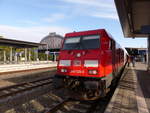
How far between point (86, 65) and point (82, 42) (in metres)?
1.23

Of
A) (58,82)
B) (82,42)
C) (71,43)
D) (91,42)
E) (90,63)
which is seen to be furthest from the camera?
(71,43)

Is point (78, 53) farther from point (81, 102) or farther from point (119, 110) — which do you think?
point (119, 110)

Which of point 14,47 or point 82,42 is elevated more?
point 14,47

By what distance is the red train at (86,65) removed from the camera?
5956 millimetres

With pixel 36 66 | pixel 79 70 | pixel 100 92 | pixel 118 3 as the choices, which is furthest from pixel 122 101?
pixel 36 66

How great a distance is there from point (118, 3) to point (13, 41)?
632 inches

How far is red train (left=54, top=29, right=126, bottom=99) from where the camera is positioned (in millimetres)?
5956

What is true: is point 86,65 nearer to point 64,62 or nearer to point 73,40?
point 64,62

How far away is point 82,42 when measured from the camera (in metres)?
6.96

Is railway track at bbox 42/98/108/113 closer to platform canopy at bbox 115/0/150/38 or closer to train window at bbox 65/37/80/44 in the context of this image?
train window at bbox 65/37/80/44

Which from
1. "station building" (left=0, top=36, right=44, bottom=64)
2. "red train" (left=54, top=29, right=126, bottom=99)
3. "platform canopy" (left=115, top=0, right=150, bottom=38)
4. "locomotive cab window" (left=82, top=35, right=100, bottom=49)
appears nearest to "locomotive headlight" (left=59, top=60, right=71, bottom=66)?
"red train" (left=54, top=29, right=126, bottom=99)

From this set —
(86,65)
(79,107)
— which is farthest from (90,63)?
(79,107)

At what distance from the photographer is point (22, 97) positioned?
7.17m

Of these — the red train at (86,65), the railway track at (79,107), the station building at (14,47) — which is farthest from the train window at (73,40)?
the station building at (14,47)
